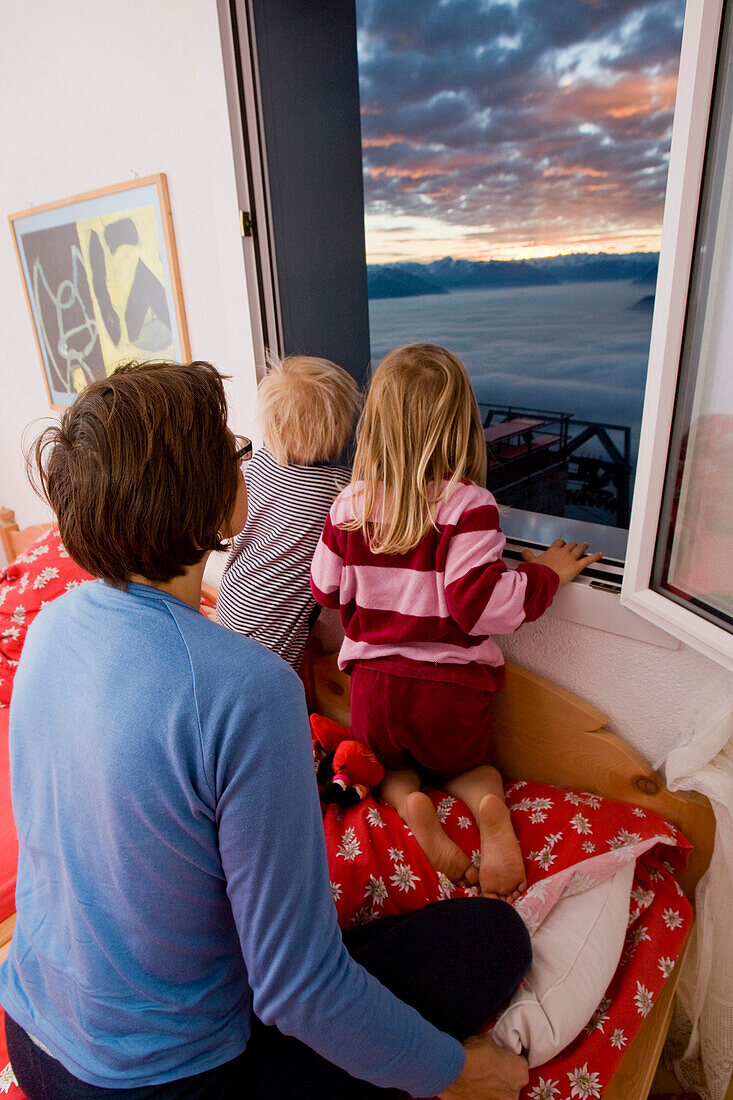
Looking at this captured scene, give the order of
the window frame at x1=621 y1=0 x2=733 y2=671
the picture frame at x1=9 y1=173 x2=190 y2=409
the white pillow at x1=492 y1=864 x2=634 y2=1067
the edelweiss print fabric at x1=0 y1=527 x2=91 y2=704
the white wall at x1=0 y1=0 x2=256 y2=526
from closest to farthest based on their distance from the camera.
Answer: the window frame at x1=621 y1=0 x2=733 y2=671 < the white pillow at x1=492 y1=864 x2=634 y2=1067 < the white wall at x1=0 y1=0 x2=256 y2=526 < the picture frame at x1=9 y1=173 x2=190 y2=409 < the edelweiss print fabric at x1=0 y1=527 x2=91 y2=704

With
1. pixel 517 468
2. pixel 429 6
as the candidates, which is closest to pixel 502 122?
pixel 429 6

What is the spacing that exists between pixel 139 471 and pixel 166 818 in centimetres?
33

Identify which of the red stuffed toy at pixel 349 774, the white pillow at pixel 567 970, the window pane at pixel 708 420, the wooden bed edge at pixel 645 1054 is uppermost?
the window pane at pixel 708 420

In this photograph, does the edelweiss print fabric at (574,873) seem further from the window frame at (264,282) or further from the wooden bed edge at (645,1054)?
the window frame at (264,282)

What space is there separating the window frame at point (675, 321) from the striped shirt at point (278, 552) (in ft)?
2.21

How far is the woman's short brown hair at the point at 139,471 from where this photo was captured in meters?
0.66

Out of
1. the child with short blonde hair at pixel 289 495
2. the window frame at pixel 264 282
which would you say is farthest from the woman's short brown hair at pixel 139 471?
the child with short blonde hair at pixel 289 495

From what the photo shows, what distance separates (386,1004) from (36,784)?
16.8 inches

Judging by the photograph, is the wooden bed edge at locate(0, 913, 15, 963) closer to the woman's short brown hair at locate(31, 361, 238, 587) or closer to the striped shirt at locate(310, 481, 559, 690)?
the striped shirt at locate(310, 481, 559, 690)

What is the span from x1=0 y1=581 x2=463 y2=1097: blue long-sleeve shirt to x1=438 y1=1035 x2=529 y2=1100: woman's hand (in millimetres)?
114

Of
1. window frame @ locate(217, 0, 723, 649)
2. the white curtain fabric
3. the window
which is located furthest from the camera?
the window

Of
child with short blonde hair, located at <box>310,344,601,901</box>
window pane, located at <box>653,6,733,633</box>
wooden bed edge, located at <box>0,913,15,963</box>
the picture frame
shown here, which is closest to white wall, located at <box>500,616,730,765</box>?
child with short blonde hair, located at <box>310,344,601,901</box>

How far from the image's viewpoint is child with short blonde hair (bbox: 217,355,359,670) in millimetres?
1470

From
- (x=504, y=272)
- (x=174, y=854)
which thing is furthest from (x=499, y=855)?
(x=504, y=272)
